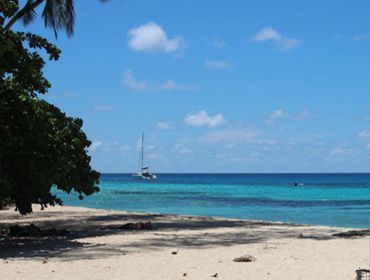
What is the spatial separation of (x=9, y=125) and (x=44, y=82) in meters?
1.45

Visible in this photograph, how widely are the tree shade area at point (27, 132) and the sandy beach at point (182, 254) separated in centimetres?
148

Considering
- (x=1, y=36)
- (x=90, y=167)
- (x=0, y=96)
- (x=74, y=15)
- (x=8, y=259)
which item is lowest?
(x=8, y=259)

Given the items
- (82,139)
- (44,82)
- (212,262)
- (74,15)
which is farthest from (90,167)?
(74,15)

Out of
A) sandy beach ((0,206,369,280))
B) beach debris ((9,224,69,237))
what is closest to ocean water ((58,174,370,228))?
sandy beach ((0,206,369,280))

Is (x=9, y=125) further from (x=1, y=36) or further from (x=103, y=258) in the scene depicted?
(x=103, y=258)

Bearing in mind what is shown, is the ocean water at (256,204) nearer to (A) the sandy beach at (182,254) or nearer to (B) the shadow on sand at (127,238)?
(B) the shadow on sand at (127,238)

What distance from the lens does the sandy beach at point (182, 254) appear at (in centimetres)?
1094

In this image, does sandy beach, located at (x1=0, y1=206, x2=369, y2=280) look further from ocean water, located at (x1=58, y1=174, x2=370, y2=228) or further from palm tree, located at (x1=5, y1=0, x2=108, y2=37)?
ocean water, located at (x1=58, y1=174, x2=370, y2=228)

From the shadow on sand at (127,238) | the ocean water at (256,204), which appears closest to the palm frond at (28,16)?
the shadow on sand at (127,238)

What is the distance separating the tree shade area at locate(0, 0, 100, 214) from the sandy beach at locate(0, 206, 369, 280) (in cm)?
148

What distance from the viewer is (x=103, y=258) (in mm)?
12805

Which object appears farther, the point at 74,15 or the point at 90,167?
the point at 74,15

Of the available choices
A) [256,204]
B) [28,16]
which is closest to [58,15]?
[28,16]

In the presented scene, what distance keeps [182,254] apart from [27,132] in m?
4.62
